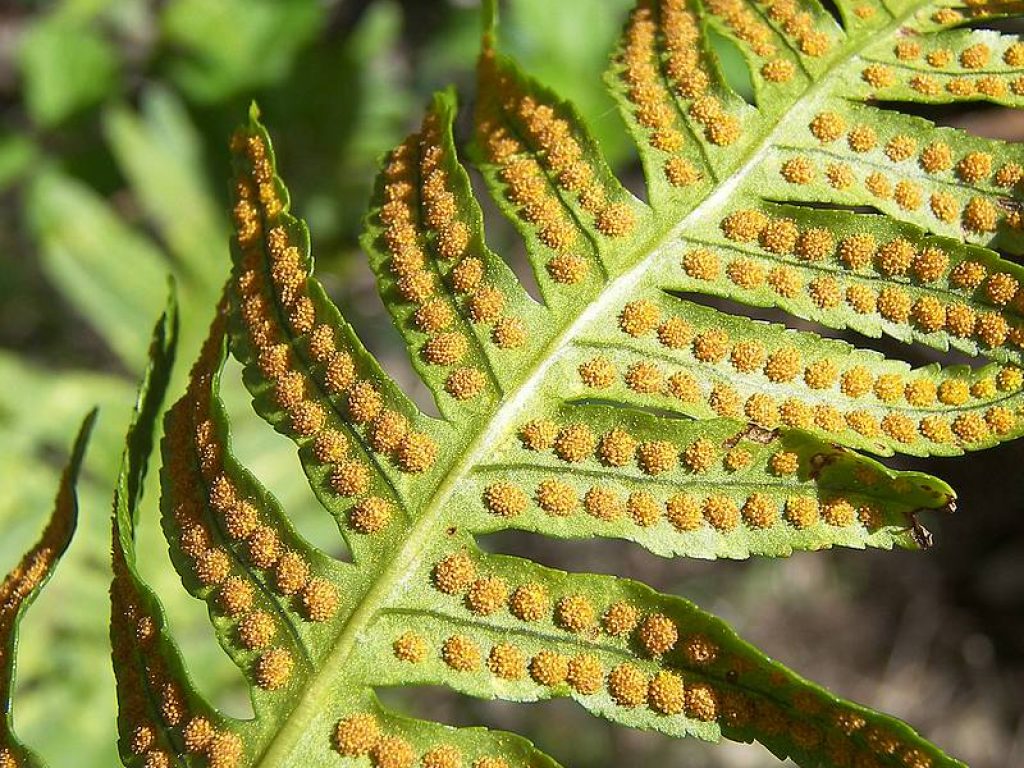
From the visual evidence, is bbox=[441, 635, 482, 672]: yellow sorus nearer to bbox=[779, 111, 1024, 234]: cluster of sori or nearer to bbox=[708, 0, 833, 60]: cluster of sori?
bbox=[779, 111, 1024, 234]: cluster of sori

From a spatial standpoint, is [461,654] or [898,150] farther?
→ [898,150]

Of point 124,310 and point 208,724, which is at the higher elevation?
point 124,310

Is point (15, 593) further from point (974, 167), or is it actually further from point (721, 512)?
A: point (974, 167)

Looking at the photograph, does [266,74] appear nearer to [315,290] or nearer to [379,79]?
[379,79]

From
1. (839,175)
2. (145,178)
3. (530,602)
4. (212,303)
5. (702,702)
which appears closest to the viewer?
(702,702)

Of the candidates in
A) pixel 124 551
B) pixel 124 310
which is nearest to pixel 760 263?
pixel 124 551

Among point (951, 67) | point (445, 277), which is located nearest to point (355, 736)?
point (445, 277)

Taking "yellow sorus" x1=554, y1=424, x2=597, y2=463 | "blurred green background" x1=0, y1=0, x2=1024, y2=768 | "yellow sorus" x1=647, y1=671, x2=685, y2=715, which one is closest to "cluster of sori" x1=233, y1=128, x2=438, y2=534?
"yellow sorus" x1=554, y1=424, x2=597, y2=463

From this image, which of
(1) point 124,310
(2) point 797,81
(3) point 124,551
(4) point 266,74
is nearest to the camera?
(3) point 124,551
